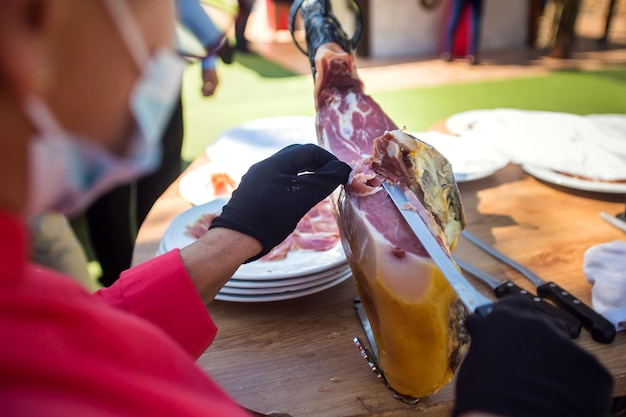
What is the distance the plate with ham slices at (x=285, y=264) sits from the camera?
3.63 feet

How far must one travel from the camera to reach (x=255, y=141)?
184cm

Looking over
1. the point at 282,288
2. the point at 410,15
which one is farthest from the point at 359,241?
the point at 410,15

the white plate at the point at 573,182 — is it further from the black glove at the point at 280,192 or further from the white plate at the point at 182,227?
the white plate at the point at 182,227

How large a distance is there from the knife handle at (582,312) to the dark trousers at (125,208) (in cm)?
174

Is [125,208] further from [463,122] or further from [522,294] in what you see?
[522,294]

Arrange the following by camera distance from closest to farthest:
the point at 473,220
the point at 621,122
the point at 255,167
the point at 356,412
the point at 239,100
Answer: the point at 356,412 < the point at 255,167 < the point at 473,220 < the point at 621,122 < the point at 239,100

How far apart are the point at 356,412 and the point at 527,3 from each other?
717 cm

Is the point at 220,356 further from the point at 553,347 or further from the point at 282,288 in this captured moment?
the point at 553,347

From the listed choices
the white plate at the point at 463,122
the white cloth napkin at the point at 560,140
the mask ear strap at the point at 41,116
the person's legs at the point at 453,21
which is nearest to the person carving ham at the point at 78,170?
the mask ear strap at the point at 41,116

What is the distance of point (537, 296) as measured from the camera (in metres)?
1.09

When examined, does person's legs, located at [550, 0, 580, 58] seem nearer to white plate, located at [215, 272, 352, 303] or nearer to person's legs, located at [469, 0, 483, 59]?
person's legs, located at [469, 0, 483, 59]

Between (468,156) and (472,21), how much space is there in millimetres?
4866

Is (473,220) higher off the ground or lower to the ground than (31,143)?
lower

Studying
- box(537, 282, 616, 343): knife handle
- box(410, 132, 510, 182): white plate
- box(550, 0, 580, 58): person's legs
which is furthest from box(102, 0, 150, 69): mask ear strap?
box(550, 0, 580, 58): person's legs
